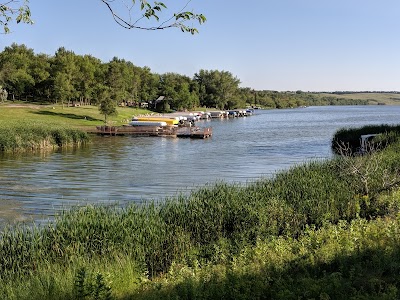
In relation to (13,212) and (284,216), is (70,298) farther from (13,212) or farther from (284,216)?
(13,212)

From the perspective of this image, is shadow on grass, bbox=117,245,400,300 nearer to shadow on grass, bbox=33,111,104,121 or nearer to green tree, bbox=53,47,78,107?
shadow on grass, bbox=33,111,104,121

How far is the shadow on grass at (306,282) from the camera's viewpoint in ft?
25.1

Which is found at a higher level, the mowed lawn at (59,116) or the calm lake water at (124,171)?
the mowed lawn at (59,116)

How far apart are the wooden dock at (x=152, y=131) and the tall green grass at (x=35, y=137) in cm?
1374

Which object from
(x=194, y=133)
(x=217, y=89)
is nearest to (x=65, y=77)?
(x=194, y=133)

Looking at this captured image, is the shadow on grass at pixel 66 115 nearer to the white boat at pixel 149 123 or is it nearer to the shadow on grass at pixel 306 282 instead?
the white boat at pixel 149 123

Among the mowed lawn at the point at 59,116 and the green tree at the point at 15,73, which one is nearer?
the mowed lawn at the point at 59,116

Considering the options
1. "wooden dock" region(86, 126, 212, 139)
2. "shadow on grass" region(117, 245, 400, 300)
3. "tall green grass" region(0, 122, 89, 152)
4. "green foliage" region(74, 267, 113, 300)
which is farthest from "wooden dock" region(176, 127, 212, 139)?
"green foliage" region(74, 267, 113, 300)

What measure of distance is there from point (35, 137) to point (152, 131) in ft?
83.2

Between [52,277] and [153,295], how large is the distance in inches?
109

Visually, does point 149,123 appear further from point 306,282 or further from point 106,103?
point 306,282

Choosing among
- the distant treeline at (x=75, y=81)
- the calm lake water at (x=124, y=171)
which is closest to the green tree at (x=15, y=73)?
the distant treeline at (x=75, y=81)

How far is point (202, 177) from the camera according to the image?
3091 cm

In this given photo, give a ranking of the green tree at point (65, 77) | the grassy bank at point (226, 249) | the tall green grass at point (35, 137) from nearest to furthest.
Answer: the grassy bank at point (226, 249) → the tall green grass at point (35, 137) → the green tree at point (65, 77)
